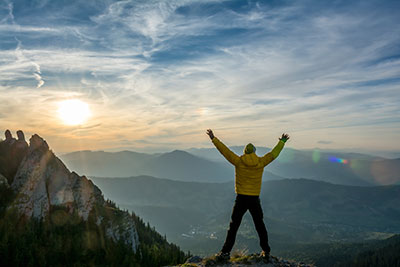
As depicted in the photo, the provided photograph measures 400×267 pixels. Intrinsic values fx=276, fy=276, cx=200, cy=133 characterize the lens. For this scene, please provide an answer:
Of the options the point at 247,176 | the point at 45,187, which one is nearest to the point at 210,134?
the point at 247,176

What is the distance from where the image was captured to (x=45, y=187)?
2692 cm

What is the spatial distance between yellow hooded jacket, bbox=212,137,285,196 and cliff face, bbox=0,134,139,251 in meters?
17.2

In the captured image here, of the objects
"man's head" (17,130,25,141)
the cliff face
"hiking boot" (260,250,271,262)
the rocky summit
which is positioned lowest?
the rocky summit

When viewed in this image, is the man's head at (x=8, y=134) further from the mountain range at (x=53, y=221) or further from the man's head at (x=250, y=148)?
the man's head at (x=250, y=148)

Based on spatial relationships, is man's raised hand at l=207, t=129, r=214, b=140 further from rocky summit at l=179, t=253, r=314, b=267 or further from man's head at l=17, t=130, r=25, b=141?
man's head at l=17, t=130, r=25, b=141

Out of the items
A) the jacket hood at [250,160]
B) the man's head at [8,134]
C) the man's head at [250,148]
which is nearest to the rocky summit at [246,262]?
the jacket hood at [250,160]

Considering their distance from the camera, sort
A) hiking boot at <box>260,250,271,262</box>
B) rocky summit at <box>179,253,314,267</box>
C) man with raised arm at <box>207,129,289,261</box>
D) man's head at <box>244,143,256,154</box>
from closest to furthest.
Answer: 1. man with raised arm at <box>207,129,289,261</box>
2. man's head at <box>244,143,256,154</box>
3. rocky summit at <box>179,253,314,267</box>
4. hiking boot at <box>260,250,271,262</box>

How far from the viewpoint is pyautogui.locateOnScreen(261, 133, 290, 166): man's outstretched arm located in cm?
1195

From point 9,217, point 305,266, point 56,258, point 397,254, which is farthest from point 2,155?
point 397,254

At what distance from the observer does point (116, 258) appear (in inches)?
648

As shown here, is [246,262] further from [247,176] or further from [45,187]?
[45,187]

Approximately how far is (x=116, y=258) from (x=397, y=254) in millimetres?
188157

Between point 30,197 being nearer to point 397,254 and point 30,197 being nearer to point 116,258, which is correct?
point 116,258

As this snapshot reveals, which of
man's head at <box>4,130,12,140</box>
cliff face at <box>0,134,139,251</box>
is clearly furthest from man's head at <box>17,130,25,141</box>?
man's head at <box>4,130,12,140</box>
